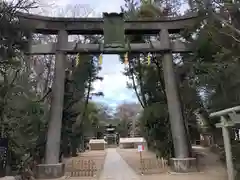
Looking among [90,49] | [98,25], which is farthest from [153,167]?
[98,25]

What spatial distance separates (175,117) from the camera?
11898mm

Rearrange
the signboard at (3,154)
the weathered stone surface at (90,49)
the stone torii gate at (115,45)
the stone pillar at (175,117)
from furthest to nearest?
1. the weathered stone surface at (90,49)
2. the stone torii gate at (115,45)
3. the stone pillar at (175,117)
4. the signboard at (3,154)

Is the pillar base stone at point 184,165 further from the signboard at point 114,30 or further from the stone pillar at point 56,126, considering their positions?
the signboard at point 114,30

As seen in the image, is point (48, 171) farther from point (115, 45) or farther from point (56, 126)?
point (115, 45)

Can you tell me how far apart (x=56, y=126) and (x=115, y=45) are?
4.70m

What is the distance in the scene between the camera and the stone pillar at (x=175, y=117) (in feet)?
37.1

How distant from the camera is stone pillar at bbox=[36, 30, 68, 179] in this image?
424 inches

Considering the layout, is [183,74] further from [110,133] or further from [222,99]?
[110,133]

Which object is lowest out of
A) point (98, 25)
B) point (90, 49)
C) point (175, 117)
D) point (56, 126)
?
point (56, 126)

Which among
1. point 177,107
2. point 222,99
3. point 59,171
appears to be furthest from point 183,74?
point 59,171

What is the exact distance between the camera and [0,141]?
27.4ft

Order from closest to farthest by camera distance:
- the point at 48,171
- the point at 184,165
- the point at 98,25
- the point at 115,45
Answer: the point at 48,171 → the point at 184,165 → the point at 115,45 → the point at 98,25

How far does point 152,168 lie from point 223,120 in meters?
6.16

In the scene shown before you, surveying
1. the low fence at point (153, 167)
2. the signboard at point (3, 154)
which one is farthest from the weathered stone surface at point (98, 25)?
the low fence at point (153, 167)
